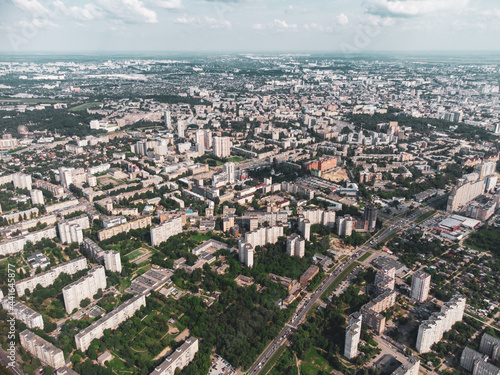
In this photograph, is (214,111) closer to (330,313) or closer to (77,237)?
(77,237)

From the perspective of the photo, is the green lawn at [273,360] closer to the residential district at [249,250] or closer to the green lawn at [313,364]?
the residential district at [249,250]

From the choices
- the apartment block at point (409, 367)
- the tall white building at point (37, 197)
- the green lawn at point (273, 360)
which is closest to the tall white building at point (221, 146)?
the tall white building at point (37, 197)

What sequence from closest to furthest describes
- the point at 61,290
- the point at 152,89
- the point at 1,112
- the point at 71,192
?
1. the point at 61,290
2. the point at 71,192
3. the point at 1,112
4. the point at 152,89

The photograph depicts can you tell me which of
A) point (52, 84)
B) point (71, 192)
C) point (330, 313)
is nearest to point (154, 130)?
point (71, 192)

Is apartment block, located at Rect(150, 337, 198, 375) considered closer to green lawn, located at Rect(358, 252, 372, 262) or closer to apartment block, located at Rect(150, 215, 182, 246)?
apartment block, located at Rect(150, 215, 182, 246)

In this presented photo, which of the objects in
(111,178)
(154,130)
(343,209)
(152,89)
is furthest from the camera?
(152,89)

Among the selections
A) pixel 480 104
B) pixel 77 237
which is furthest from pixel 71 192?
pixel 480 104

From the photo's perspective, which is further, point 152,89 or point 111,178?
point 152,89

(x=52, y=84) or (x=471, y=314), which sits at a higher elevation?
(x=52, y=84)
